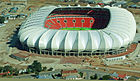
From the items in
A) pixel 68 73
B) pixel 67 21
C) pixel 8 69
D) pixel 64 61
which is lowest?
pixel 64 61

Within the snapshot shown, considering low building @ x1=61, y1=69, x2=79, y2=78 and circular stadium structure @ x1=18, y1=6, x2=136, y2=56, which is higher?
circular stadium structure @ x1=18, y1=6, x2=136, y2=56

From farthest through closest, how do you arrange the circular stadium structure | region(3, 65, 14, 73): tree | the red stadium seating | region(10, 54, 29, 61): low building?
the red stadium seating → region(10, 54, 29, 61): low building → the circular stadium structure → region(3, 65, 14, 73): tree

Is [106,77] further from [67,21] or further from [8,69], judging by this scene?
[67,21]

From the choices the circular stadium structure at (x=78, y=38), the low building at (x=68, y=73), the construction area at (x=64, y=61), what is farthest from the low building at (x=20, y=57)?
the low building at (x=68, y=73)

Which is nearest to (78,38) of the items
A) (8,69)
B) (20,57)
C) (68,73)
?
(68,73)

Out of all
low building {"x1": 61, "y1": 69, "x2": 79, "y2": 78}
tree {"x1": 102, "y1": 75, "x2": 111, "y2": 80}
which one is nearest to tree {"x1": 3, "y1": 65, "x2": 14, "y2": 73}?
low building {"x1": 61, "y1": 69, "x2": 79, "y2": 78}

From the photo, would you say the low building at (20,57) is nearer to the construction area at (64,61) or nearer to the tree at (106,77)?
the construction area at (64,61)

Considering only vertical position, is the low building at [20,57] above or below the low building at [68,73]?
above

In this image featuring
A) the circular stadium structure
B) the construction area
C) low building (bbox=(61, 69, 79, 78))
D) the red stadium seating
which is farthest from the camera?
the red stadium seating

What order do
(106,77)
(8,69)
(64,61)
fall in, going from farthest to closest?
(64,61), (8,69), (106,77)

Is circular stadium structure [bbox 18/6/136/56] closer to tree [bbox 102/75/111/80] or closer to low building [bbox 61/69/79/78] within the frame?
low building [bbox 61/69/79/78]

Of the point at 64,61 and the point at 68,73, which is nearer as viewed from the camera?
the point at 68,73

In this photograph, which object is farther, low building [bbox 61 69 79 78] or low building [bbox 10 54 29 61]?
low building [bbox 10 54 29 61]

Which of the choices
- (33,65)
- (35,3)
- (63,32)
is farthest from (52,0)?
(33,65)
